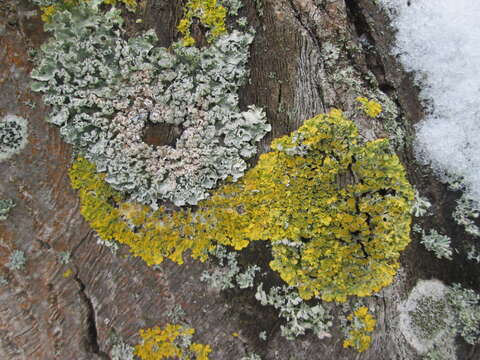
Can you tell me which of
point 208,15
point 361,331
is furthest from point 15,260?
point 361,331

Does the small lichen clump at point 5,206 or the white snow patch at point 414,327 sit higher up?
the small lichen clump at point 5,206

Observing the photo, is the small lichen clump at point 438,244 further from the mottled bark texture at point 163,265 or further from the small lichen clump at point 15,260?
the small lichen clump at point 15,260

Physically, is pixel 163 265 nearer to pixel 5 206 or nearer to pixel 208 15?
pixel 5 206

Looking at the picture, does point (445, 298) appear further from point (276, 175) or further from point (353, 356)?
point (276, 175)

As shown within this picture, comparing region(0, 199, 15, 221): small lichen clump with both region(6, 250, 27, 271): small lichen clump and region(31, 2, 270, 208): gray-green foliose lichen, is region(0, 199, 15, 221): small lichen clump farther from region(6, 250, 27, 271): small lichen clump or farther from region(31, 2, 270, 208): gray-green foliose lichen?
region(31, 2, 270, 208): gray-green foliose lichen

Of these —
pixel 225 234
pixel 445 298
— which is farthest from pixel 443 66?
pixel 225 234

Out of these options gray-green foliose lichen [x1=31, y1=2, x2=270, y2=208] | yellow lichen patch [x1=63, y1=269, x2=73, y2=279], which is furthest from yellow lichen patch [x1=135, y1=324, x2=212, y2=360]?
gray-green foliose lichen [x1=31, y1=2, x2=270, y2=208]

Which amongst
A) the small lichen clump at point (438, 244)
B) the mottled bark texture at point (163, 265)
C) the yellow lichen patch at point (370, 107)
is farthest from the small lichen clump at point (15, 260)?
the small lichen clump at point (438, 244)
